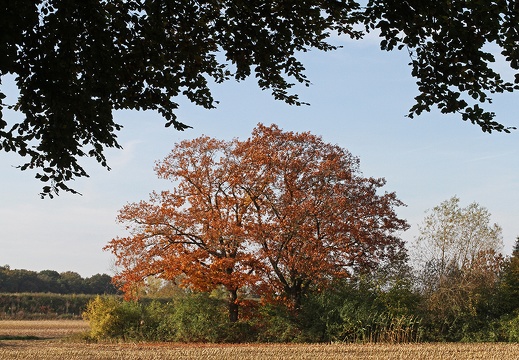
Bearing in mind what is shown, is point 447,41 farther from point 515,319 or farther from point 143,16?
point 515,319

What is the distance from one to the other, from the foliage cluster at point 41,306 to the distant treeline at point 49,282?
12868 mm

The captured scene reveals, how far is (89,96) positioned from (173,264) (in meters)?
17.3

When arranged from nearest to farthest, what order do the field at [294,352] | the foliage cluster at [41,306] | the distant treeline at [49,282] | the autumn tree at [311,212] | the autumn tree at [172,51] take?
1. the autumn tree at [172,51]
2. the field at [294,352]
3. the autumn tree at [311,212]
4. the foliage cluster at [41,306]
5. the distant treeline at [49,282]

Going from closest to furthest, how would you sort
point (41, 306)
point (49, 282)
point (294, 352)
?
point (294, 352)
point (41, 306)
point (49, 282)

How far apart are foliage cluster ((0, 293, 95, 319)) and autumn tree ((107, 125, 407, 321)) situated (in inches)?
911

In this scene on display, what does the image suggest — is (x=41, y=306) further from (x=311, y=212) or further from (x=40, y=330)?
(x=311, y=212)

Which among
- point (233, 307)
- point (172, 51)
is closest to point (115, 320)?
point (233, 307)

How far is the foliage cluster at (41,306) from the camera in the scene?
45.2 m

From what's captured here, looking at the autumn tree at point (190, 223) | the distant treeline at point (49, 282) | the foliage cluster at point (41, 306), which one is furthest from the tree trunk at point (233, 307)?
the distant treeline at point (49, 282)

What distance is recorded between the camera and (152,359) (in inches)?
704

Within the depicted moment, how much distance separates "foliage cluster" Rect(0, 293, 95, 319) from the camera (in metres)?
45.2

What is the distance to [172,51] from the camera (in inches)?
335

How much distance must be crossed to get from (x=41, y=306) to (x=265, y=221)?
28.8 meters

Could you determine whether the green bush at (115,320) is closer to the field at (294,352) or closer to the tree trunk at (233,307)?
the field at (294,352)
